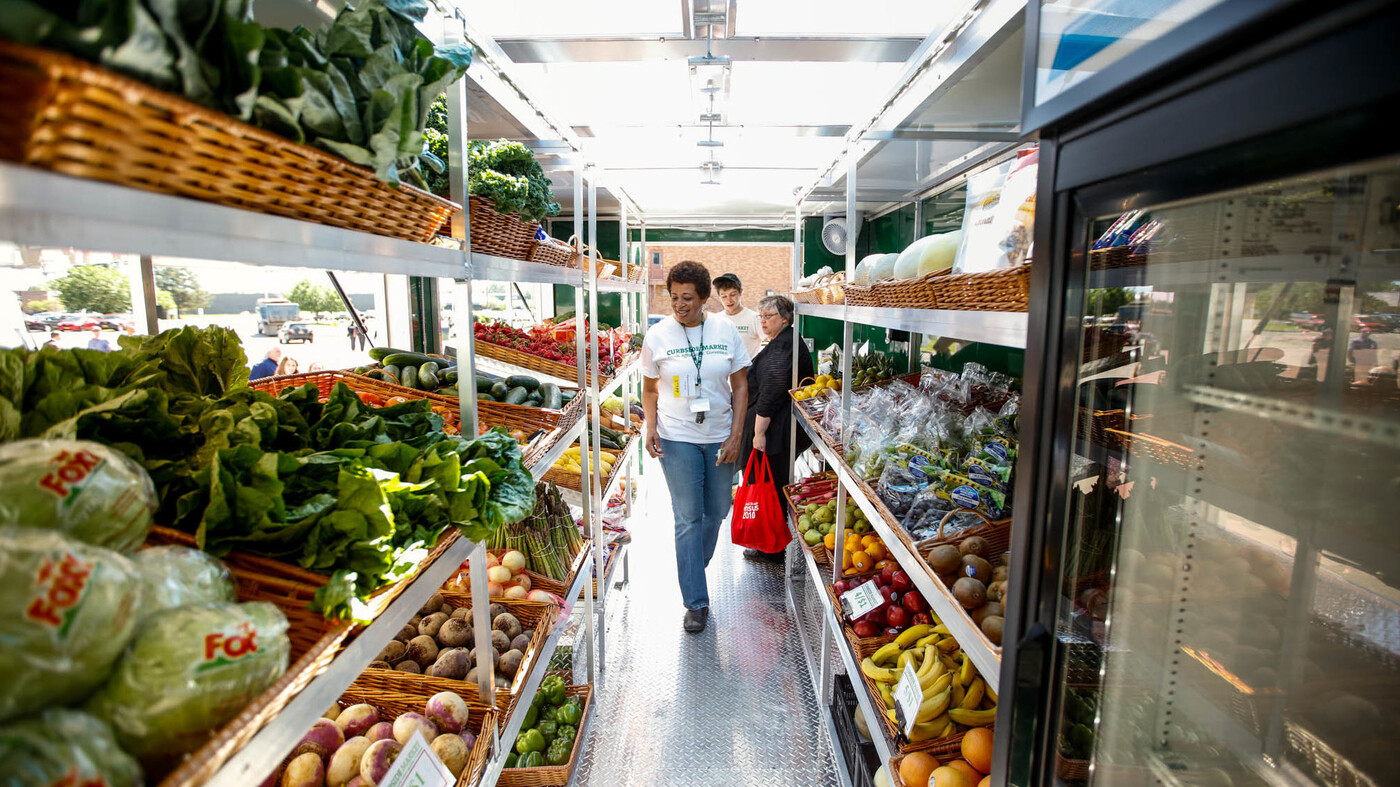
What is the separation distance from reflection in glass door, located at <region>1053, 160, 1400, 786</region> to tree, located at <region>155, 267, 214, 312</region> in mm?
3166

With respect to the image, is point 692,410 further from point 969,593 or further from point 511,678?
point 969,593

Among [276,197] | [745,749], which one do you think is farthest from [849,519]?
[276,197]

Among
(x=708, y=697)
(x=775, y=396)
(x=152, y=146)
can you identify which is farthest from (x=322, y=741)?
(x=775, y=396)

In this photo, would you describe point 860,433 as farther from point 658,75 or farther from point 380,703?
point 380,703

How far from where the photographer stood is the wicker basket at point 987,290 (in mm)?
1297

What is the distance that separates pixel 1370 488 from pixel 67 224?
1582 millimetres

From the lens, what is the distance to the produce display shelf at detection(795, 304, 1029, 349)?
4.27 feet

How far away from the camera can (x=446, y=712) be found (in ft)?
5.71

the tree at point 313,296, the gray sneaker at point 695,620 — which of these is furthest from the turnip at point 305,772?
the tree at point 313,296

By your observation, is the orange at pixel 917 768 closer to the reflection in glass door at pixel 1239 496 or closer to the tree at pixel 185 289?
the reflection in glass door at pixel 1239 496

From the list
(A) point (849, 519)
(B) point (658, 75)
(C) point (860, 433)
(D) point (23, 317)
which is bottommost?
(A) point (849, 519)

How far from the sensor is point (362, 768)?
58.9 inches

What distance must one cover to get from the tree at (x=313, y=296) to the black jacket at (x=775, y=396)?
2.74 m

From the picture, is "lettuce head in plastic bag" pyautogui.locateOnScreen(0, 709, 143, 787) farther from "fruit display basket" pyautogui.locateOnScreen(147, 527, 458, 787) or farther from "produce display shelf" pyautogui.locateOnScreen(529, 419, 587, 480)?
"produce display shelf" pyautogui.locateOnScreen(529, 419, 587, 480)
